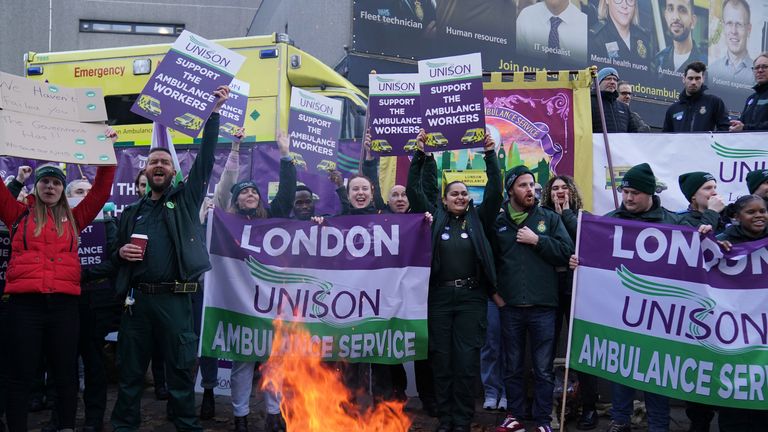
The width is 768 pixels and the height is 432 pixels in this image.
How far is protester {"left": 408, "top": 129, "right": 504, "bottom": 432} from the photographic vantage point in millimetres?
5902

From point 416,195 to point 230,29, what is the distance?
2250cm

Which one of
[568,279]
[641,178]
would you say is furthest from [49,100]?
[641,178]

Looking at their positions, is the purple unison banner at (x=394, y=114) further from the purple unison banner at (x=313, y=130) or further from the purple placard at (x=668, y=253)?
the purple placard at (x=668, y=253)

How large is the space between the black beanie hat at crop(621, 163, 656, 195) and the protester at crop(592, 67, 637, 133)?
264 centimetres

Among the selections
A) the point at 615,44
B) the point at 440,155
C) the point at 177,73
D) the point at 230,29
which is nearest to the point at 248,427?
the point at 177,73

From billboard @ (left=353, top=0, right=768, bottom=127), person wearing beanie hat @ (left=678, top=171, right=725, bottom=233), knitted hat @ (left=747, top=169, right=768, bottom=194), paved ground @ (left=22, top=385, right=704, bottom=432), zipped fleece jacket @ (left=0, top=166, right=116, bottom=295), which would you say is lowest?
paved ground @ (left=22, top=385, right=704, bottom=432)

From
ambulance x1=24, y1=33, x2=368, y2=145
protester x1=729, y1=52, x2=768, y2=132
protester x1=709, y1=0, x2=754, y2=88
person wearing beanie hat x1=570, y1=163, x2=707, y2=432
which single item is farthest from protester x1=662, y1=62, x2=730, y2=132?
protester x1=709, y1=0, x2=754, y2=88

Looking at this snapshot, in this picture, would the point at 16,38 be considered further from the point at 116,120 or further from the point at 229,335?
the point at 229,335

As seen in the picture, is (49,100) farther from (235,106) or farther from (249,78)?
(249,78)

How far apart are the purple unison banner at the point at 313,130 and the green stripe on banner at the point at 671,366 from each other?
3619mm

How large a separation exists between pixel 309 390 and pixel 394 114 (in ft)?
8.99

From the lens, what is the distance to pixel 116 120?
1134 centimetres

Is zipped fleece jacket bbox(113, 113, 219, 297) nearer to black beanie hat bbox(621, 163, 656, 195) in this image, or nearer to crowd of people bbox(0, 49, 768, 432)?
crowd of people bbox(0, 49, 768, 432)

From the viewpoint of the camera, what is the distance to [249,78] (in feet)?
34.7
